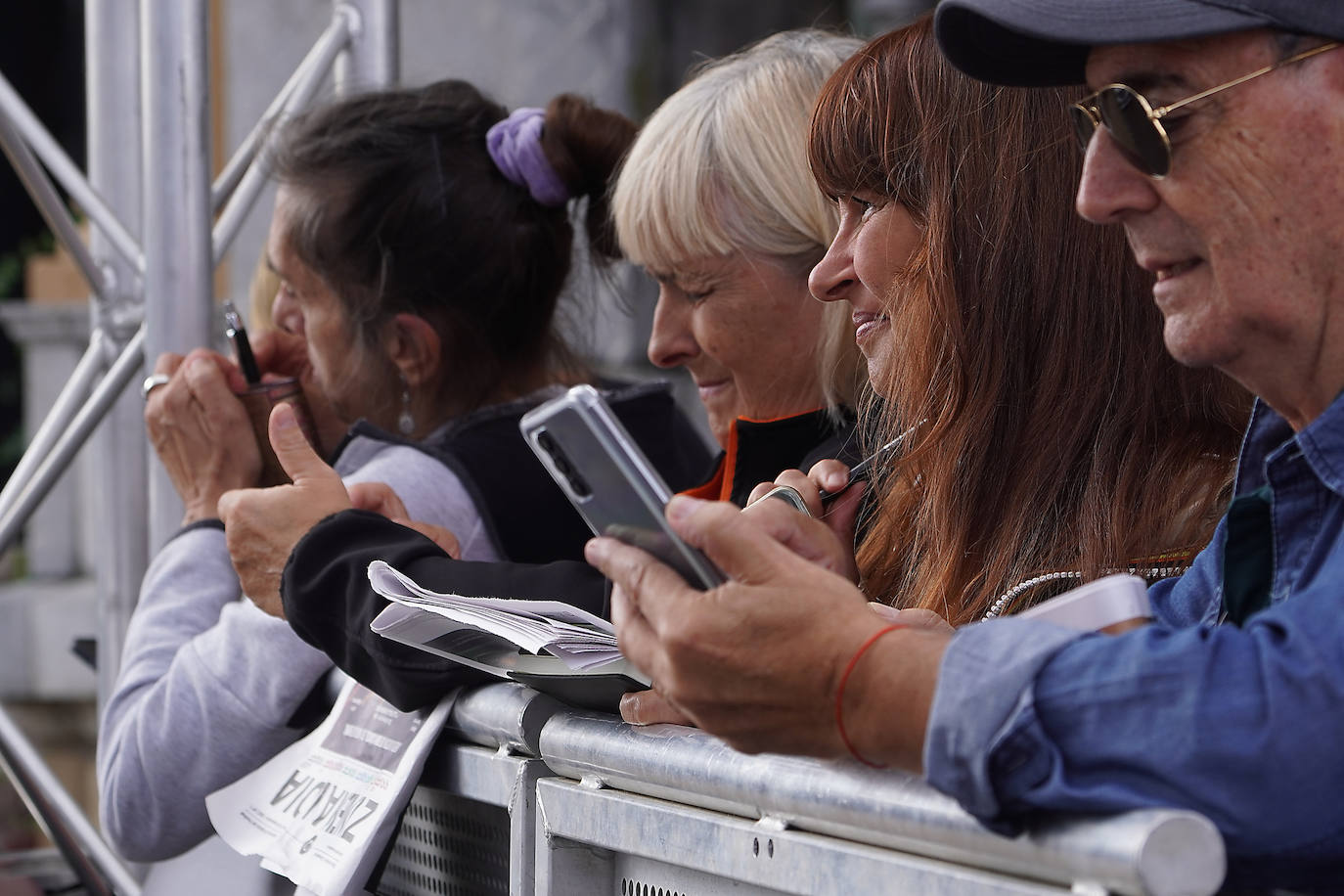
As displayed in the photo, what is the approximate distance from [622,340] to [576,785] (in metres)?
5.04

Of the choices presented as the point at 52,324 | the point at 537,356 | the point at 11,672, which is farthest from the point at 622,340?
the point at 537,356

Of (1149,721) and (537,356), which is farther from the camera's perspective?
(537,356)

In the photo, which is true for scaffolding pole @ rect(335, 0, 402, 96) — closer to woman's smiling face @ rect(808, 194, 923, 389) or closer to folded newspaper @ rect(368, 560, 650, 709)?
woman's smiling face @ rect(808, 194, 923, 389)

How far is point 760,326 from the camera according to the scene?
7.27ft

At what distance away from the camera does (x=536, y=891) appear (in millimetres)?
1394

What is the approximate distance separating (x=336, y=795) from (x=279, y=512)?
39 cm

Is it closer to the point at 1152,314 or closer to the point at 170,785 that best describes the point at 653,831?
the point at 1152,314

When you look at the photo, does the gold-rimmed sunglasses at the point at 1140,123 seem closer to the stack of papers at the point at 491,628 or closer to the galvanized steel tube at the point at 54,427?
the stack of papers at the point at 491,628

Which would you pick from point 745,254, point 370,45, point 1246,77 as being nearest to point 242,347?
point 370,45

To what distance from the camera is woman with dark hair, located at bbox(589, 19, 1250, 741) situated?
1.43 m

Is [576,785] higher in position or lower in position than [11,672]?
higher

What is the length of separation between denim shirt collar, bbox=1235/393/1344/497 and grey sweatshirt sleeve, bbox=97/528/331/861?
1185 millimetres

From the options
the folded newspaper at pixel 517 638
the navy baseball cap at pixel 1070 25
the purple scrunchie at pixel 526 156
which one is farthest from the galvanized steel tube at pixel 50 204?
the navy baseball cap at pixel 1070 25

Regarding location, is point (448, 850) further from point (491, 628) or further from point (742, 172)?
point (742, 172)
